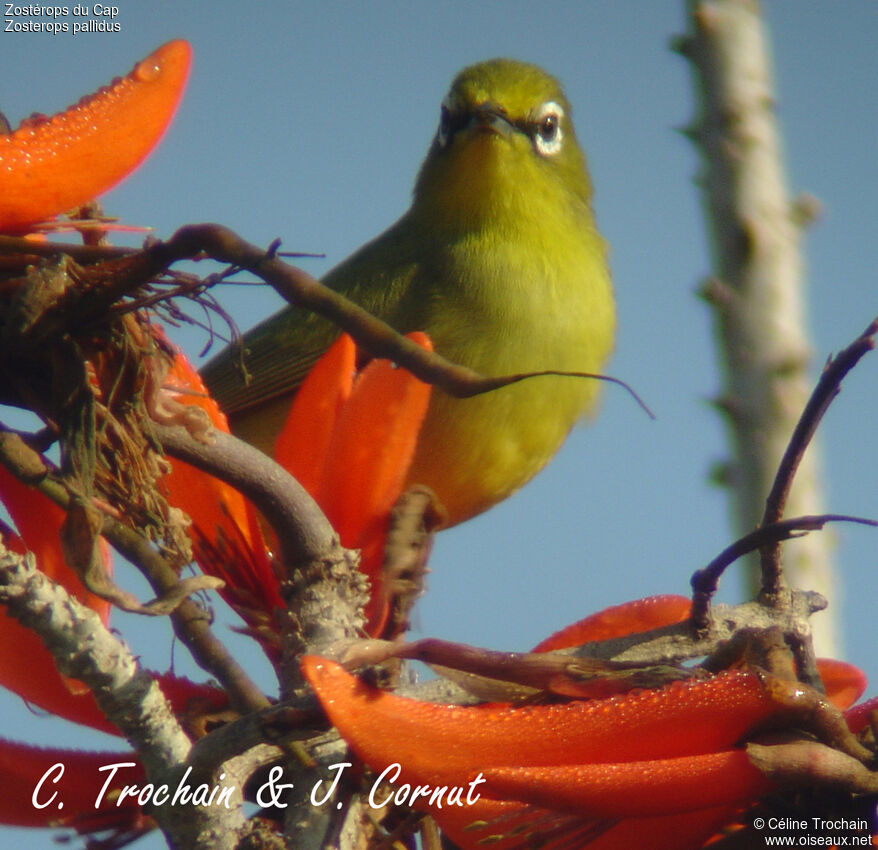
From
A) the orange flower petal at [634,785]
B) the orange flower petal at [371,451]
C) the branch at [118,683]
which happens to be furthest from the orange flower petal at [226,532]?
the orange flower petal at [634,785]

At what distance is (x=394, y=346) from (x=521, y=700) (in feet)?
1.42

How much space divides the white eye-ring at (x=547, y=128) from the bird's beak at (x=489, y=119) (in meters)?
0.24

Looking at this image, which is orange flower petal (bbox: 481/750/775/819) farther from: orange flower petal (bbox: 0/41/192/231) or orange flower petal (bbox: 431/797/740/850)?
orange flower petal (bbox: 0/41/192/231)

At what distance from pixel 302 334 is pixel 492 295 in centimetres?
117

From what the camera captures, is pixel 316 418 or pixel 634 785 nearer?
pixel 634 785

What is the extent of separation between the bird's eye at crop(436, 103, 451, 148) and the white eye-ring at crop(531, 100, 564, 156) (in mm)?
378

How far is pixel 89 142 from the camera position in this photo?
4.52 ft

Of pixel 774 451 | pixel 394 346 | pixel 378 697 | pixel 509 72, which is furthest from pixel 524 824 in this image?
pixel 509 72

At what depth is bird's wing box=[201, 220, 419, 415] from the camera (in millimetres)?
5727

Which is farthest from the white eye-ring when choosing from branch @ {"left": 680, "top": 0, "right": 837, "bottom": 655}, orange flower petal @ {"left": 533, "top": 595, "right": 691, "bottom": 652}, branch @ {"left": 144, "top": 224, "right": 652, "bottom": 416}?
branch @ {"left": 144, "top": 224, "right": 652, "bottom": 416}

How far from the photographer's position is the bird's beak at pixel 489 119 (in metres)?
5.32

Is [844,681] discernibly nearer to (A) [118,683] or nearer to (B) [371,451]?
(B) [371,451]

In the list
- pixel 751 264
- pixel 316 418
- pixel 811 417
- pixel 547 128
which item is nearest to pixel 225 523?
pixel 316 418

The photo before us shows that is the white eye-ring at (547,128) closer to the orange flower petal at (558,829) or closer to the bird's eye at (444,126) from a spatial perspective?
the bird's eye at (444,126)
